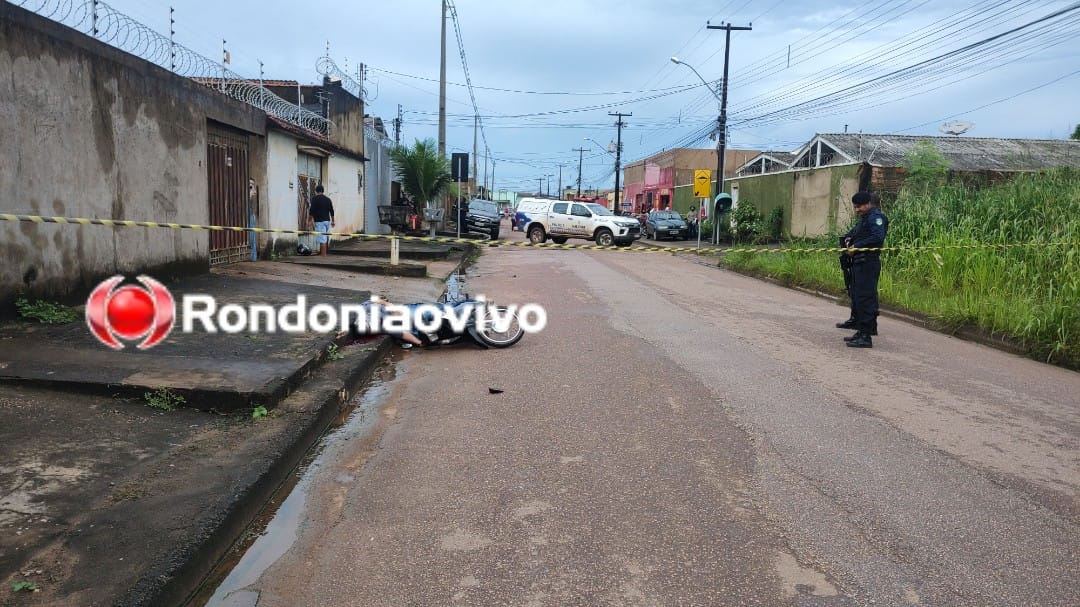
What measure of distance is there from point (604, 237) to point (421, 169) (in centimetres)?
750

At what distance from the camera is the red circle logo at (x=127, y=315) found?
705cm

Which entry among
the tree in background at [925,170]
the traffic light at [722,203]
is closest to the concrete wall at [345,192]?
the traffic light at [722,203]

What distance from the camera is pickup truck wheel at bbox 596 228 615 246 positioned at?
30453mm

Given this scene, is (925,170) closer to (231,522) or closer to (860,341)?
(860,341)

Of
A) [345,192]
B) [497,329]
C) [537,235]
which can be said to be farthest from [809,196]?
[497,329]

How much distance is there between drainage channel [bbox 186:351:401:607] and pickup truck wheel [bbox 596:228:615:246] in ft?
81.7

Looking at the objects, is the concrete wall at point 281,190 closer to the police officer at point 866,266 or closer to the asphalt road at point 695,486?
the asphalt road at point 695,486

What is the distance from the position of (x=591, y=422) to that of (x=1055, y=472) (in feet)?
9.55

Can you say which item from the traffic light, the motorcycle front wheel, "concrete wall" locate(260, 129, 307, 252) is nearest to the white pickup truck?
the traffic light

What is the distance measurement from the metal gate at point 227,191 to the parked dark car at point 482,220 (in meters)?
19.7

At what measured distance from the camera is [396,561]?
3516mm

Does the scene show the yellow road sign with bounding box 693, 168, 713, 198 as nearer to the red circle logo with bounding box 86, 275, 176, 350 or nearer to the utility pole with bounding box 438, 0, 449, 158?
the utility pole with bounding box 438, 0, 449, 158

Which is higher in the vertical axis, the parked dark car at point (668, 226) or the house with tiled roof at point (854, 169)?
the house with tiled roof at point (854, 169)

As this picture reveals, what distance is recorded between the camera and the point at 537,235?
31.1 metres
